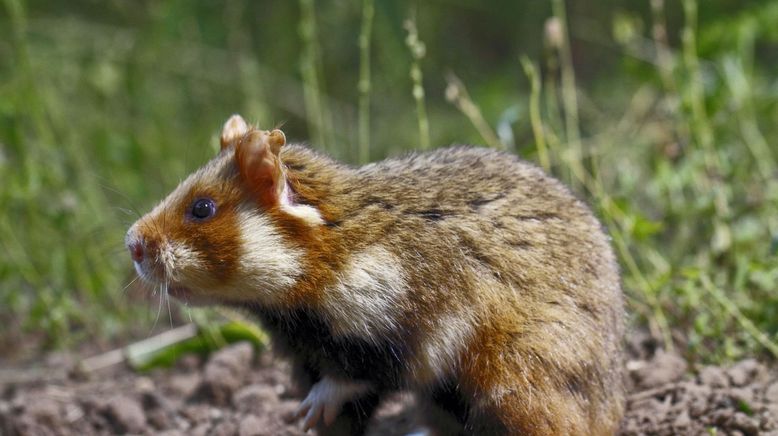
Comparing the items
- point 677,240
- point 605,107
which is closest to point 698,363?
point 677,240

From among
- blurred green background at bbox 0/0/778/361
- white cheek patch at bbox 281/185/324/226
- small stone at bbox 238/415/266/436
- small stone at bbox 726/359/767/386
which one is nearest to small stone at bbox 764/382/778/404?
small stone at bbox 726/359/767/386

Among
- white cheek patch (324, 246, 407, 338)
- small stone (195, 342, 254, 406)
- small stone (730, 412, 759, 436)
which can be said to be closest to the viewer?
white cheek patch (324, 246, 407, 338)

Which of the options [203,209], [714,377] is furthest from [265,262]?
[714,377]

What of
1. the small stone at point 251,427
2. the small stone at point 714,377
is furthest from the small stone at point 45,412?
the small stone at point 714,377

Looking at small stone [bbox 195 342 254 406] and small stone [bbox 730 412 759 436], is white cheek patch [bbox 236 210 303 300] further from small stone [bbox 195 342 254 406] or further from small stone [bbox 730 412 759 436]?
small stone [bbox 730 412 759 436]

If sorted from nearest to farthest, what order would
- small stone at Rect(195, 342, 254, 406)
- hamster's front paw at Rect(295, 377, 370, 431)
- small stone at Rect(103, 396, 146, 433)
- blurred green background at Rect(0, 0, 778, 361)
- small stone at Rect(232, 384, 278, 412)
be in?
hamster's front paw at Rect(295, 377, 370, 431) → small stone at Rect(232, 384, 278, 412) → small stone at Rect(103, 396, 146, 433) → small stone at Rect(195, 342, 254, 406) → blurred green background at Rect(0, 0, 778, 361)

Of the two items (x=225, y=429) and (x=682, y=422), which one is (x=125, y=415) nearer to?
(x=225, y=429)

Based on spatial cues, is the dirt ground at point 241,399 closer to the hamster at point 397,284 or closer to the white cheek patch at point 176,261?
the hamster at point 397,284

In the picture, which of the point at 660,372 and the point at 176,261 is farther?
the point at 660,372
